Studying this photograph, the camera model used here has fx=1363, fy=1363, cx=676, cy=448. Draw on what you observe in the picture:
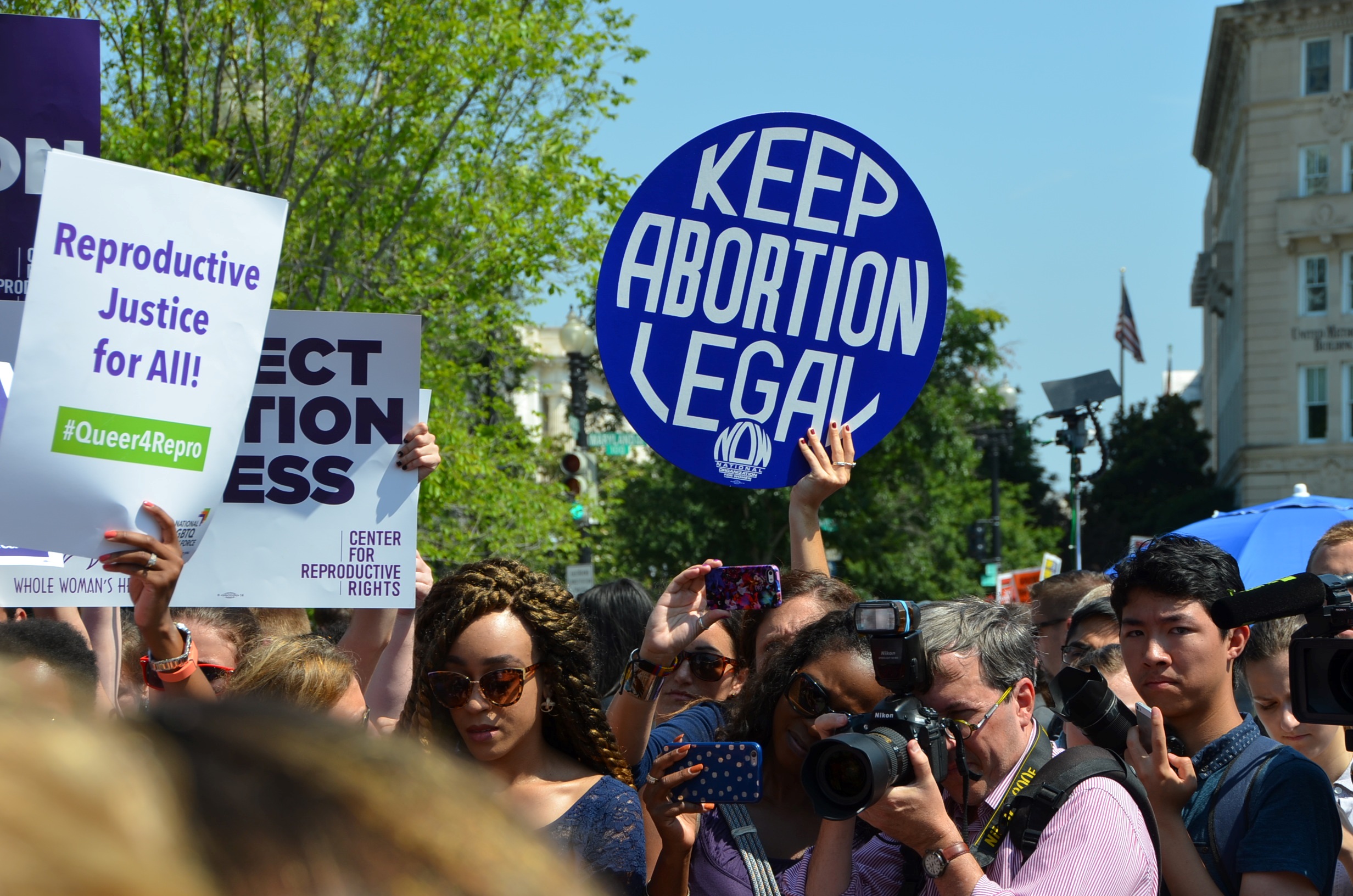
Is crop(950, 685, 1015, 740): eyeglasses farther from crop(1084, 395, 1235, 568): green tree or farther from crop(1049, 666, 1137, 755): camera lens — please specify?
crop(1084, 395, 1235, 568): green tree

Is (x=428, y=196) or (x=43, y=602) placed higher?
(x=428, y=196)

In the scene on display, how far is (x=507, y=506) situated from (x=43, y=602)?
44.6 ft

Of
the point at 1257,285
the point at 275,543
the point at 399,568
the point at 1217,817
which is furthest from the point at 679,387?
the point at 1257,285

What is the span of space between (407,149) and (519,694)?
481 inches

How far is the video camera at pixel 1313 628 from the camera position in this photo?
112 inches

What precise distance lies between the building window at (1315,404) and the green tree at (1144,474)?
6.24 meters

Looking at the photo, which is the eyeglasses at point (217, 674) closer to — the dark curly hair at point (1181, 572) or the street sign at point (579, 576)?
the dark curly hair at point (1181, 572)

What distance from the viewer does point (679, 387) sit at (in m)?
3.33

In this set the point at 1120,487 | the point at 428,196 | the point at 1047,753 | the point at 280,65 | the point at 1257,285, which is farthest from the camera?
the point at 1120,487

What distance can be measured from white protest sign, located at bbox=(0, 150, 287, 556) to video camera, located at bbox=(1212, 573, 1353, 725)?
87.1 inches

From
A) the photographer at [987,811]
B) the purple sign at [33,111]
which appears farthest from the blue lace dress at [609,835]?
the purple sign at [33,111]

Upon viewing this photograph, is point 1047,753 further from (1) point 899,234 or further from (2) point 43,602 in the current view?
(2) point 43,602

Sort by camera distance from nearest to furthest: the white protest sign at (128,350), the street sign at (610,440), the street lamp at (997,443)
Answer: the white protest sign at (128,350) → the street sign at (610,440) → the street lamp at (997,443)

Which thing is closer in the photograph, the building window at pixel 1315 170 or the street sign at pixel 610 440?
the street sign at pixel 610 440
